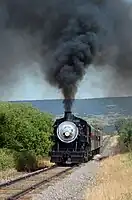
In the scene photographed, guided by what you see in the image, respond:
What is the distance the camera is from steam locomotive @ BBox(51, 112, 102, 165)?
26.4m

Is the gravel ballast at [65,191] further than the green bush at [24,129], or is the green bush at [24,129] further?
the green bush at [24,129]

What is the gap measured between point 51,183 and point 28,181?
1123 mm

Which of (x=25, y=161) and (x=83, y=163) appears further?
(x=83, y=163)

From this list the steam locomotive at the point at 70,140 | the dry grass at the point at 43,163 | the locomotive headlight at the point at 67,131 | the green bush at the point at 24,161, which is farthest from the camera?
the dry grass at the point at 43,163

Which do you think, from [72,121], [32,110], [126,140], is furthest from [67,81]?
[126,140]

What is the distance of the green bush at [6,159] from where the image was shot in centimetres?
2316

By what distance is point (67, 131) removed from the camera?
86.1 ft

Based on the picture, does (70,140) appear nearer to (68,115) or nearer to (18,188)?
(68,115)

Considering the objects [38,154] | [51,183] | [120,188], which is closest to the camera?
[120,188]

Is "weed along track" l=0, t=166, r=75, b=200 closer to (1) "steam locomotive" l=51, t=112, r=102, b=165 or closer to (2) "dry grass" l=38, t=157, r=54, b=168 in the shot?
(1) "steam locomotive" l=51, t=112, r=102, b=165

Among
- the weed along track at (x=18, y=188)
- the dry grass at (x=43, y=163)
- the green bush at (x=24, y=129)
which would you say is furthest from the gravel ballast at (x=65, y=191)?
the dry grass at (x=43, y=163)

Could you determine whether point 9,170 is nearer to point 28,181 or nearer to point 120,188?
point 28,181

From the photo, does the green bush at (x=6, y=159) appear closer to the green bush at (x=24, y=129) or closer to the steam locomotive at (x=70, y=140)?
the green bush at (x=24, y=129)

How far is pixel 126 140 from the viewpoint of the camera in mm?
53781
